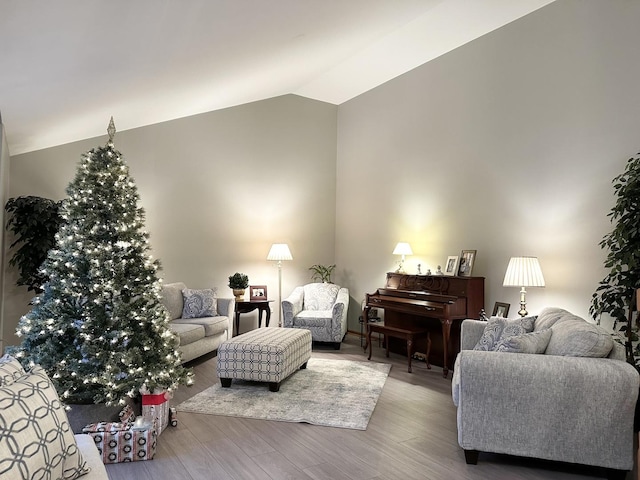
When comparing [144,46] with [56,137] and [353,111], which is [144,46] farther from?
[353,111]

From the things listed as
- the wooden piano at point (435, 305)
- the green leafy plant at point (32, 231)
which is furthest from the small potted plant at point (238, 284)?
the green leafy plant at point (32, 231)

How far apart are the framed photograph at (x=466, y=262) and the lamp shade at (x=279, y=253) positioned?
8.37 feet

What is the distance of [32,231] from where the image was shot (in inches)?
191

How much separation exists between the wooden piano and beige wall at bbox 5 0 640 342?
13.6 inches

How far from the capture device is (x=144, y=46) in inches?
130

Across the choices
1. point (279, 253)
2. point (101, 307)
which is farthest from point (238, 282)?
point (101, 307)

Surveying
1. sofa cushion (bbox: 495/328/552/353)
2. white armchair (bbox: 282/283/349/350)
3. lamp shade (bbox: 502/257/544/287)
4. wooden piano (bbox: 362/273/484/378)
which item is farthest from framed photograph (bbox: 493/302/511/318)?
white armchair (bbox: 282/283/349/350)

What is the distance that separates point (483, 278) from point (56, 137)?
5.08m

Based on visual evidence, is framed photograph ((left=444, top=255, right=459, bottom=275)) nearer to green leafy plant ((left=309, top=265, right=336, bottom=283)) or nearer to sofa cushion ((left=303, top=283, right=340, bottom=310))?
sofa cushion ((left=303, top=283, right=340, bottom=310))

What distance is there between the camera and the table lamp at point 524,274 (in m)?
4.16

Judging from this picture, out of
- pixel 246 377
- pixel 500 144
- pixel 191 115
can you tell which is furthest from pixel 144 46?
pixel 500 144

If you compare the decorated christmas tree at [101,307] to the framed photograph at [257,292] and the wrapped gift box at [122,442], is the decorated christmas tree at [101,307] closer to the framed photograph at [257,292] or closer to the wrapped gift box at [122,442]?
the wrapped gift box at [122,442]

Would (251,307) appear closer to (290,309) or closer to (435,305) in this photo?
(290,309)

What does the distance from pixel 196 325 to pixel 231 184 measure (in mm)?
2463
